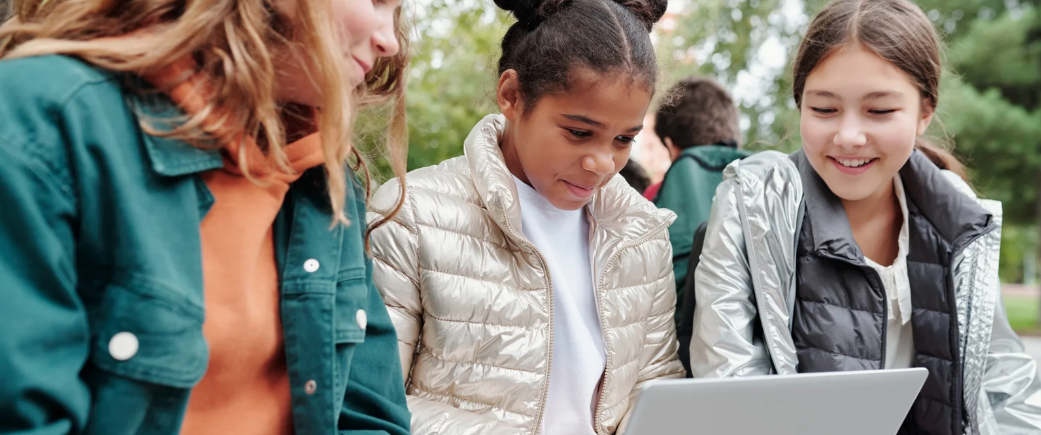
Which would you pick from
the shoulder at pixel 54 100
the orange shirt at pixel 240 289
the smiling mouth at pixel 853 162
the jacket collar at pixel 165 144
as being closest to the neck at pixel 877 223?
the smiling mouth at pixel 853 162

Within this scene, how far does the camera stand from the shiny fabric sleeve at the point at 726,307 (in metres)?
1.91

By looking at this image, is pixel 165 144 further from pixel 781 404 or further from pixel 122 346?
pixel 781 404

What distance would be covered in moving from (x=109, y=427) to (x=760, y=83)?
5820mm

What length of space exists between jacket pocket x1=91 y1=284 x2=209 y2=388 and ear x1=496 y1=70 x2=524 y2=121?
98 centimetres

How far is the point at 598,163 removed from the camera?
5.68 feet

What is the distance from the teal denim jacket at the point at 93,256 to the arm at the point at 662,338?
44.6 inches

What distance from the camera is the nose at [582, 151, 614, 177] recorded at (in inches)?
68.2

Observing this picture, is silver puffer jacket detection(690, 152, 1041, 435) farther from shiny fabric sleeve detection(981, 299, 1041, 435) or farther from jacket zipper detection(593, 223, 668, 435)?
jacket zipper detection(593, 223, 668, 435)

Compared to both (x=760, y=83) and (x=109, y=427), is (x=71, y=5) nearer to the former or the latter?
(x=109, y=427)

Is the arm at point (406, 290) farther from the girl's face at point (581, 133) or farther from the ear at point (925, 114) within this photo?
the ear at point (925, 114)

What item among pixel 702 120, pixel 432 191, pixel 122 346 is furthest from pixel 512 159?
pixel 702 120

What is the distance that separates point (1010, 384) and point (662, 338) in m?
0.87

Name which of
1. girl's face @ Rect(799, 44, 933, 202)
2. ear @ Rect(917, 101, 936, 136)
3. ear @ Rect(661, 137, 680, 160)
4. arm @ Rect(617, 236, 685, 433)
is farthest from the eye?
ear @ Rect(661, 137, 680, 160)

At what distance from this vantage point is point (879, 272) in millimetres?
2012
